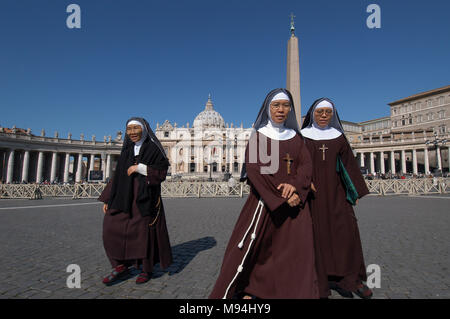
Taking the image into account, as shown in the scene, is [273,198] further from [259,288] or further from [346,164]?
[346,164]

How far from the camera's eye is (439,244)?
4.34 metres

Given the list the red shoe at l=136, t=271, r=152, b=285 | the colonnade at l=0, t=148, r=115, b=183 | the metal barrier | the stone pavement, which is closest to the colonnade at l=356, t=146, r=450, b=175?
the metal barrier

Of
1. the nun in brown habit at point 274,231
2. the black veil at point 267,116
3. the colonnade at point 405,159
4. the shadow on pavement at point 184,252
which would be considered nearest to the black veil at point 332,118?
the black veil at point 267,116

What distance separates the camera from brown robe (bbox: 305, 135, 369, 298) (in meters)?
2.39

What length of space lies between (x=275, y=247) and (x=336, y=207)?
35.7 inches

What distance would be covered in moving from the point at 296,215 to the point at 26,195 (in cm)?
1959

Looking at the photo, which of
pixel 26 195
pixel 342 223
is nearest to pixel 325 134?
pixel 342 223

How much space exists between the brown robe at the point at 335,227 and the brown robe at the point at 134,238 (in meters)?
1.85

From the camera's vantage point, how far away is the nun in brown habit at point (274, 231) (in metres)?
1.90

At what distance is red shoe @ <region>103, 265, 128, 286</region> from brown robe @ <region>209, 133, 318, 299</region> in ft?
4.60

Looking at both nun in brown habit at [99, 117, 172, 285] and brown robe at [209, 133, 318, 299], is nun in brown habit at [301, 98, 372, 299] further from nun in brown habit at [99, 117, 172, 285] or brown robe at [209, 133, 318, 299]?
nun in brown habit at [99, 117, 172, 285]

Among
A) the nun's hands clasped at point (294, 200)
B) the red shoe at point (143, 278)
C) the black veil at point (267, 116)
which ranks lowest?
the red shoe at point (143, 278)

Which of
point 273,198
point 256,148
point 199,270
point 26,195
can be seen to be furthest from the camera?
point 26,195

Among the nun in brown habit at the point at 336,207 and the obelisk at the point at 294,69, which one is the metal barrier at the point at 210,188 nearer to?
the obelisk at the point at 294,69
